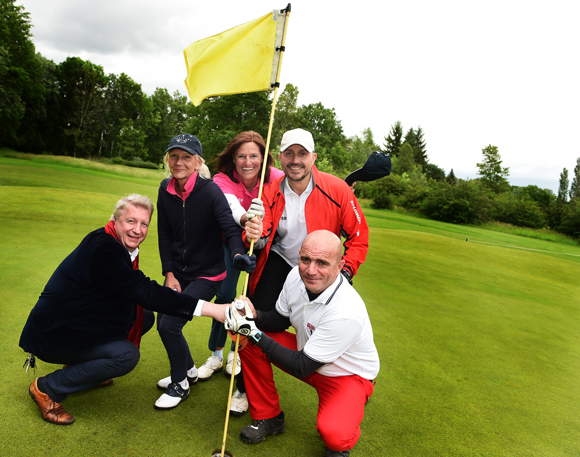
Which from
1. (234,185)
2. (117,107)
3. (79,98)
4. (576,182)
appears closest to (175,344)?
(234,185)

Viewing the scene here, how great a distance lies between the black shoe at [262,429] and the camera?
8.05 feet

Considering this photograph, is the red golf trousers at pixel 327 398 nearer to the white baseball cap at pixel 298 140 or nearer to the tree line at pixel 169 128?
the white baseball cap at pixel 298 140

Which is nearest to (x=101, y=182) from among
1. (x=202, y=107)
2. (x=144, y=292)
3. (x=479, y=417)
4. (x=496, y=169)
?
(x=144, y=292)

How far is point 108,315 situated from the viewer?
2.62 metres

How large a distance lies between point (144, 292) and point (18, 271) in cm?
347

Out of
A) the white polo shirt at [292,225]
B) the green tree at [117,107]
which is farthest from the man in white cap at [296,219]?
the green tree at [117,107]

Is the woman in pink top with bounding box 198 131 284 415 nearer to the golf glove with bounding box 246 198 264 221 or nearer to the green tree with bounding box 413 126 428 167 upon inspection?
the golf glove with bounding box 246 198 264 221

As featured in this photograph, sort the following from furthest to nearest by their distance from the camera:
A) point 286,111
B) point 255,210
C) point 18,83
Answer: point 286,111 < point 18,83 < point 255,210

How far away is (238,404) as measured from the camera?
2.86m

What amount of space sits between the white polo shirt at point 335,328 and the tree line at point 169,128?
2535 centimetres

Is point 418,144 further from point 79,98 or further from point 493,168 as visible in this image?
point 79,98

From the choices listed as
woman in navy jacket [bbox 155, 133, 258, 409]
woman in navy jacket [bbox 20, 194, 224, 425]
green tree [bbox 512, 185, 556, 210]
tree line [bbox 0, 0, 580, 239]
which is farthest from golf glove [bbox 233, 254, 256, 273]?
green tree [bbox 512, 185, 556, 210]

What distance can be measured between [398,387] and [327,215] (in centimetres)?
161

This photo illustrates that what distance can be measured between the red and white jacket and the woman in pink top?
0.91 ft
